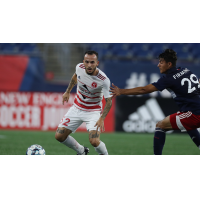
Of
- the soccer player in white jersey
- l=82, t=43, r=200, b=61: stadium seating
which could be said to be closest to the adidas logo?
l=82, t=43, r=200, b=61: stadium seating

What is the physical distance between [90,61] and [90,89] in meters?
0.55

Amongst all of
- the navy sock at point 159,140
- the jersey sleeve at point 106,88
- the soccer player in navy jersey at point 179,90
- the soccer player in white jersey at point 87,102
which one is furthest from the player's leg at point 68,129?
the navy sock at point 159,140

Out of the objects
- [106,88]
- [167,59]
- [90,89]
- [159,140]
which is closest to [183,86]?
[167,59]

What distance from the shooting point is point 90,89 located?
522cm

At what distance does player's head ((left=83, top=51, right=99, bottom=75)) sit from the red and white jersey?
0.14 meters

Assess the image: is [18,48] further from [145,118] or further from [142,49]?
[145,118]

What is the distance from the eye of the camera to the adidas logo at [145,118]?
10906mm

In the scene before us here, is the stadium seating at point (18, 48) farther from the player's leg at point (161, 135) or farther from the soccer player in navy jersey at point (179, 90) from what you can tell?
the player's leg at point (161, 135)

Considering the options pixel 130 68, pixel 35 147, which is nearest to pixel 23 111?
pixel 130 68

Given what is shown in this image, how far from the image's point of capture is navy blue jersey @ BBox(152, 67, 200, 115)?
4727 millimetres

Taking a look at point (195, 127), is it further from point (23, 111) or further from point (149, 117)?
point (23, 111)

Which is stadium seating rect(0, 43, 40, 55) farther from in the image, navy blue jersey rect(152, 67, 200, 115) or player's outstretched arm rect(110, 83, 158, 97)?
navy blue jersey rect(152, 67, 200, 115)

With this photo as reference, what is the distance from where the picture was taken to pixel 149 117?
10.9 m

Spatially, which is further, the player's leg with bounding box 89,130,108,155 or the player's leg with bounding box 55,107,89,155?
the player's leg with bounding box 55,107,89,155
